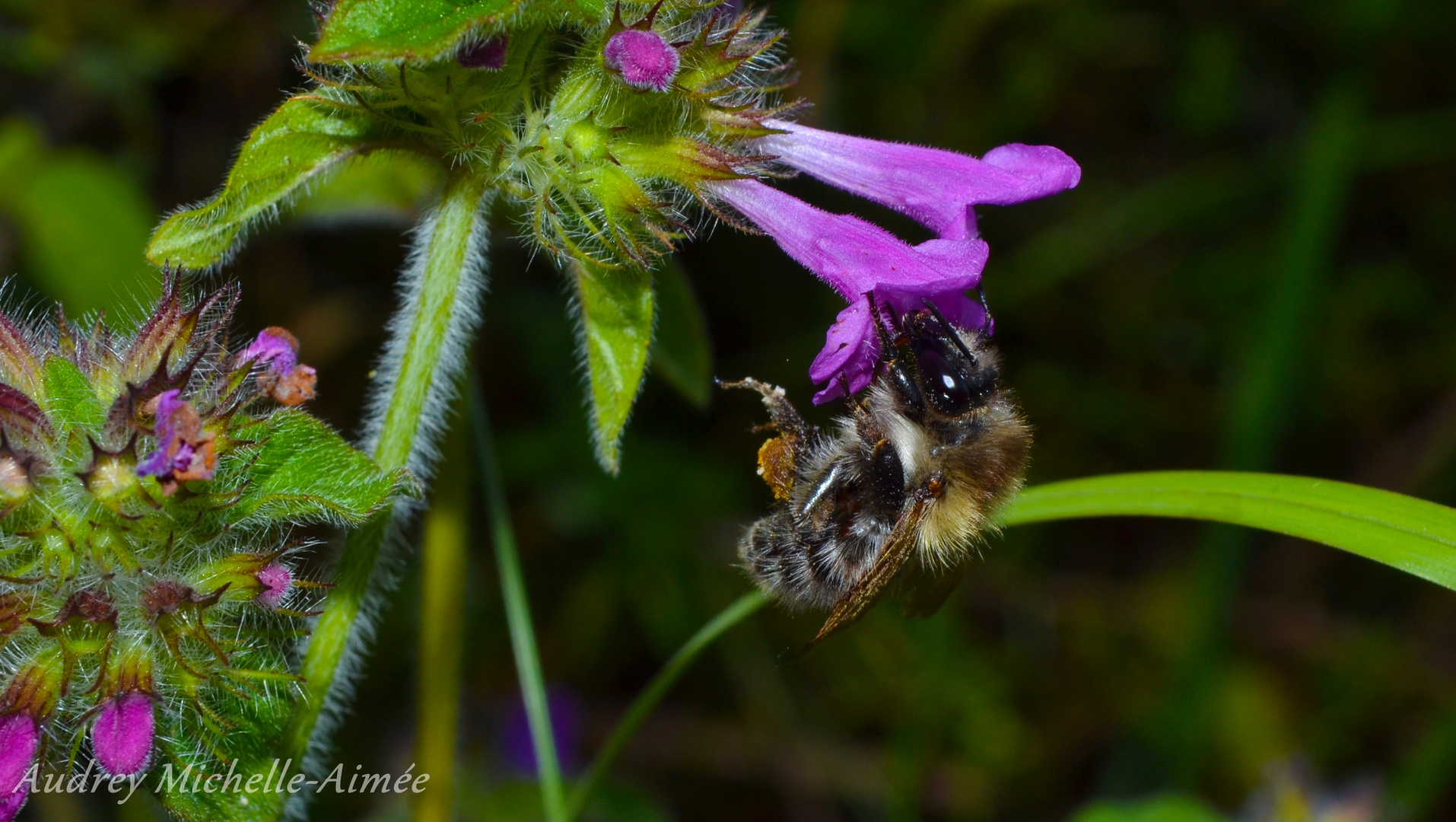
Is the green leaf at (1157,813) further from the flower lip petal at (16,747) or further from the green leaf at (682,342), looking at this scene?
the flower lip petal at (16,747)

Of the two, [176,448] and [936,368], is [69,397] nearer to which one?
[176,448]

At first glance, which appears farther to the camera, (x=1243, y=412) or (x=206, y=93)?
(x=206, y=93)

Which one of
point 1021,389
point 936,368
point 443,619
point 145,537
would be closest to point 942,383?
point 936,368

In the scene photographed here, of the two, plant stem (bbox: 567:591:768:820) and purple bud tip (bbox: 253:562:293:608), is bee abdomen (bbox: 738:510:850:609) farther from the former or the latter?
purple bud tip (bbox: 253:562:293:608)

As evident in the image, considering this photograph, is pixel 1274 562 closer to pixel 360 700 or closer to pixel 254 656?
pixel 360 700

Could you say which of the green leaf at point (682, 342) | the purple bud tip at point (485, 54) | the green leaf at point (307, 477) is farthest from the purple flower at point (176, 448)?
the green leaf at point (682, 342)

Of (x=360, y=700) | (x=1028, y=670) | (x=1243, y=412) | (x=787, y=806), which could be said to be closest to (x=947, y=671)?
(x=1028, y=670)

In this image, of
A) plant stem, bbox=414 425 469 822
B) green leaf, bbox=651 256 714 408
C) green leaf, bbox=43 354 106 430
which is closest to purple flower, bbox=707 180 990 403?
green leaf, bbox=651 256 714 408
